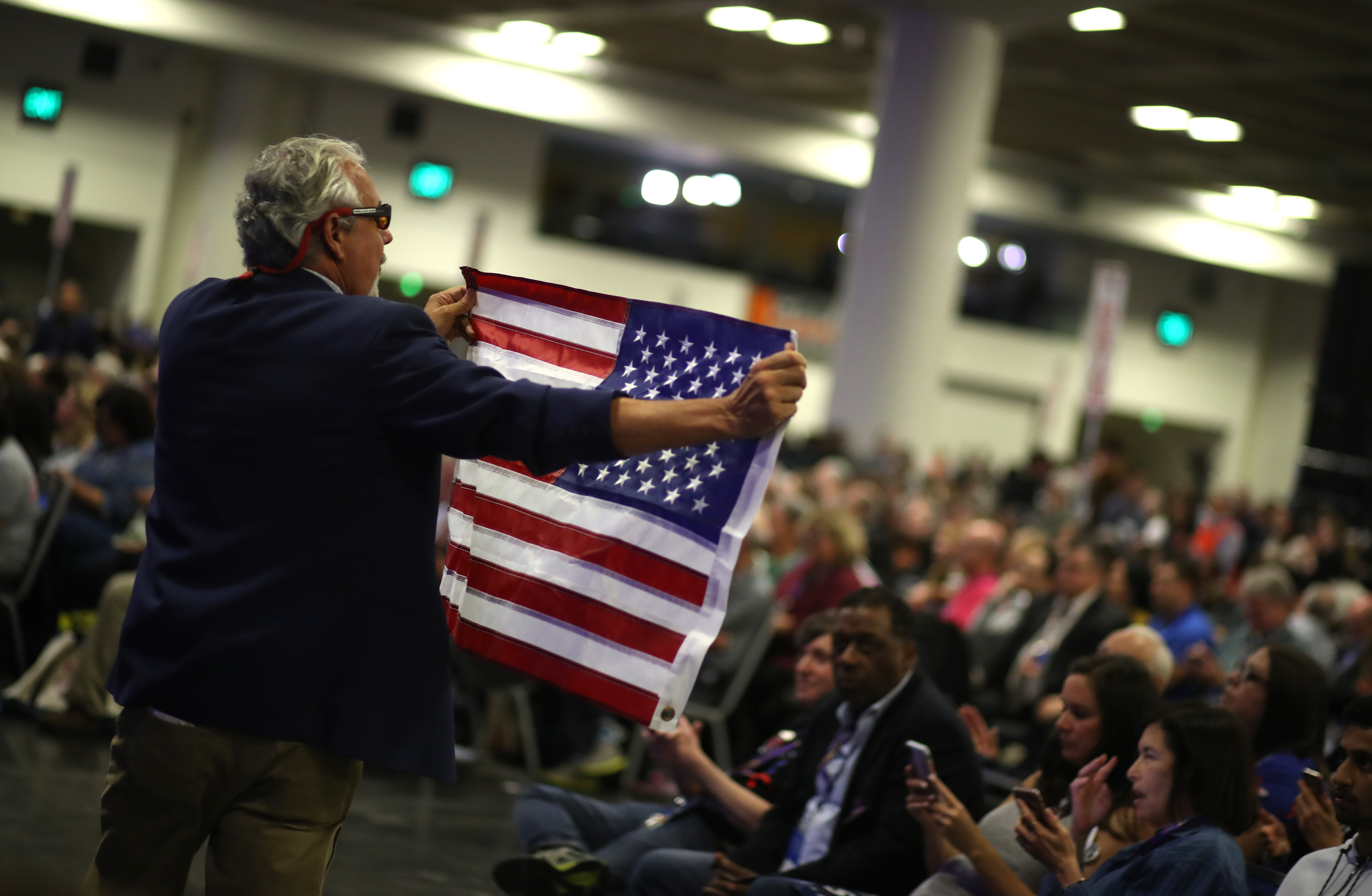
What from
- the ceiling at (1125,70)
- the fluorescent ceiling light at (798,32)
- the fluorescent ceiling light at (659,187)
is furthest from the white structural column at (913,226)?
the fluorescent ceiling light at (659,187)

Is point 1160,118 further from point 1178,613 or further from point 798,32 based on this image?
point 1178,613

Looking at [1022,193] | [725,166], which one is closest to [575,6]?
[725,166]

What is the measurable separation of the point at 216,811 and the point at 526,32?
766 inches

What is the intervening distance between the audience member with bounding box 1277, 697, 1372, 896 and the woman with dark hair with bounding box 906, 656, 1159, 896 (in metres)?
0.50

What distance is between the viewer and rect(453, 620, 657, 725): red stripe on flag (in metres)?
2.48

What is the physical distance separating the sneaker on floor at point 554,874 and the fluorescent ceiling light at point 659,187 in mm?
21829

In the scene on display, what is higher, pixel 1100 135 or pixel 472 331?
pixel 1100 135

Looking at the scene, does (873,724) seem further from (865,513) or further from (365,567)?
(865,513)

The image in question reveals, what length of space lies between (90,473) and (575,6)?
12.7 m

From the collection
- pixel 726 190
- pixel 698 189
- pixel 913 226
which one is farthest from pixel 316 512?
pixel 726 190

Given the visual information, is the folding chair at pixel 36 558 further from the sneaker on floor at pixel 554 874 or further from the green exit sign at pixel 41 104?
the green exit sign at pixel 41 104

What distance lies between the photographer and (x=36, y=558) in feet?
21.1

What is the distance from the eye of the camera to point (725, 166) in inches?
974

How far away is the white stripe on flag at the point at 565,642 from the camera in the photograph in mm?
2500
